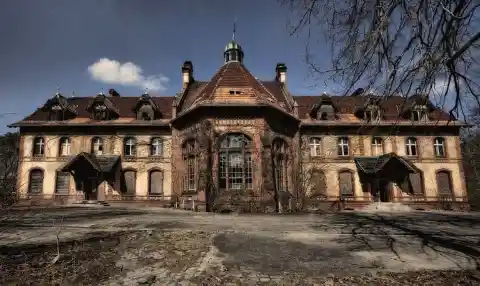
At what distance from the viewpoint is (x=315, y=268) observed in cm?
645

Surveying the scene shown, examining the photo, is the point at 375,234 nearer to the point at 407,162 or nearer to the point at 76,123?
the point at 407,162

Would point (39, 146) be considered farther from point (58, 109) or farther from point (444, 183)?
point (444, 183)

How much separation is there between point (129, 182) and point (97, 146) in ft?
12.4

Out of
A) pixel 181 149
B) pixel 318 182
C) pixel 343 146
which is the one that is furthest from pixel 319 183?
pixel 181 149

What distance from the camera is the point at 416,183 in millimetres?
24094

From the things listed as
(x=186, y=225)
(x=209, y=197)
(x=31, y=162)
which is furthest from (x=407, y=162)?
(x=31, y=162)

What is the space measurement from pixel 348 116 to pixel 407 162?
5.48m

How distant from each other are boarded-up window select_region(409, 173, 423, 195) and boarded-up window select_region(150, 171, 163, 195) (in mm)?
18734

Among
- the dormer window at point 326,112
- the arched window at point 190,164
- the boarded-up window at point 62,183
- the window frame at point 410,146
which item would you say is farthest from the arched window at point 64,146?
the window frame at point 410,146

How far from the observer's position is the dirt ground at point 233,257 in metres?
5.80

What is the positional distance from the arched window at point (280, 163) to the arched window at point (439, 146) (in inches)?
487

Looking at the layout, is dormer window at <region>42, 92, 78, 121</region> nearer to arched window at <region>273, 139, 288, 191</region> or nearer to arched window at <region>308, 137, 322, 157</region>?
arched window at <region>273, 139, 288, 191</region>

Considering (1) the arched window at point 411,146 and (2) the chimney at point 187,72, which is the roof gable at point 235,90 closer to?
(2) the chimney at point 187,72

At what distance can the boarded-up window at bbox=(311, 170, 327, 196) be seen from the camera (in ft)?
77.6
